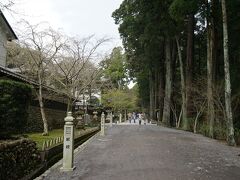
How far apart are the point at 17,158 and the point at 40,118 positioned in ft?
53.2

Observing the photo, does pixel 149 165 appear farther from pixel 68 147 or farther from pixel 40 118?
pixel 40 118

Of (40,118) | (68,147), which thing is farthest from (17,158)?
(40,118)

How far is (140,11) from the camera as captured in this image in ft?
101

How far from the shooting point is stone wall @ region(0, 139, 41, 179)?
26.7 feet

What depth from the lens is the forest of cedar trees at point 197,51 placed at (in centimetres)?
2222

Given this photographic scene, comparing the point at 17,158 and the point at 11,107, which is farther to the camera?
the point at 11,107

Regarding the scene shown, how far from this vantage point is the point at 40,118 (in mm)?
25203

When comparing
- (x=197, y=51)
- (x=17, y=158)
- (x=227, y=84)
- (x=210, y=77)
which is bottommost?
(x=17, y=158)

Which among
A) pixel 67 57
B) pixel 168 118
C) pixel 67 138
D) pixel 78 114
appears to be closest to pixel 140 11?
pixel 67 57

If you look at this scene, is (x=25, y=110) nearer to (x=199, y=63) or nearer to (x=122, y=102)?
(x=199, y=63)

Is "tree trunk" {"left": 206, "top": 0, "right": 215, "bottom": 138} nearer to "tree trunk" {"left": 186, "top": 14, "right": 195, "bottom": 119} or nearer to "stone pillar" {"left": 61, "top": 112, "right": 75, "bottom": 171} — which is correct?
"tree trunk" {"left": 186, "top": 14, "right": 195, "bottom": 119}

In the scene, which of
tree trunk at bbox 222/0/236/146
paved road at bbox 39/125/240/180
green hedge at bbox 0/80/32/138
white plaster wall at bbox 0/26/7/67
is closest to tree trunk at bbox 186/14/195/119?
tree trunk at bbox 222/0/236/146

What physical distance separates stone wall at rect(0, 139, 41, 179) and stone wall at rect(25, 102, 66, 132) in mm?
11183

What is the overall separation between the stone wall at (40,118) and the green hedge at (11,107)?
8.95m
